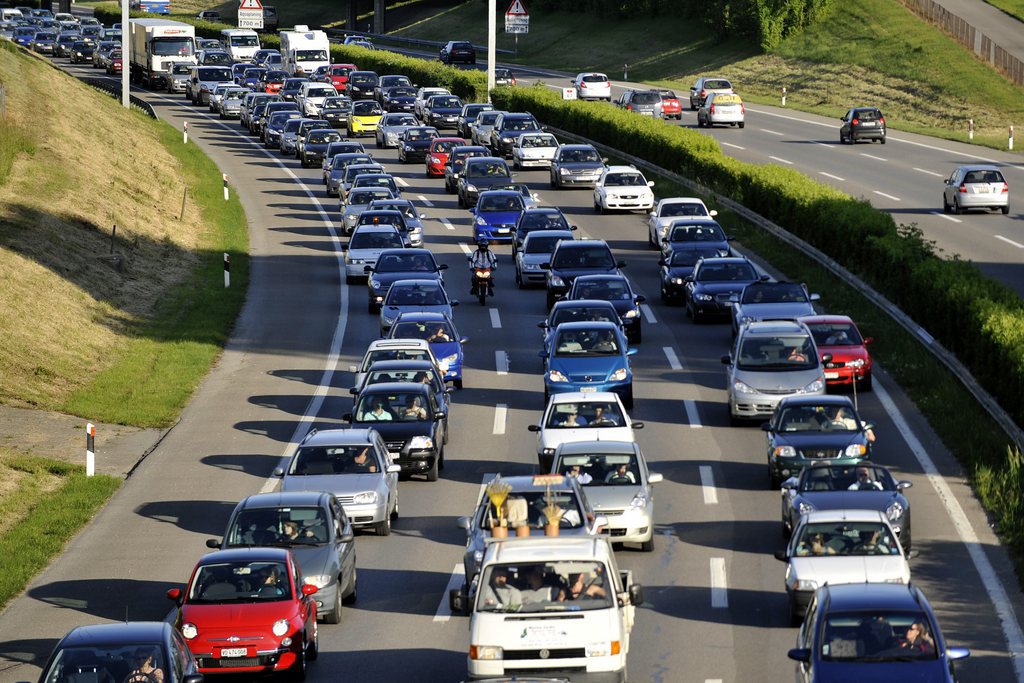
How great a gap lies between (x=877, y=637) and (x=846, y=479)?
7.40 metres

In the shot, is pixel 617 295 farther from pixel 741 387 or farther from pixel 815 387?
pixel 815 387

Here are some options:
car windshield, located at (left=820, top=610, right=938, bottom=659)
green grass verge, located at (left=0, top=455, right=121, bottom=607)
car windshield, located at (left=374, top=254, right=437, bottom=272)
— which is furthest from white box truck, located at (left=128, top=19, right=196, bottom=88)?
car windshield, located at (left=820, top=610, right=938, bottom=659)

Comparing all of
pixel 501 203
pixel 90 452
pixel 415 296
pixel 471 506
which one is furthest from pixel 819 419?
pixel 501 203

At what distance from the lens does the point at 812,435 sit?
2739 centimetres

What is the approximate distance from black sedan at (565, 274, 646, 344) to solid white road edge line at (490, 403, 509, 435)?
199 inches

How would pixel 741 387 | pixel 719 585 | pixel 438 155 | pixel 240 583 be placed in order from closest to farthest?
pixel 240 583
pixel 719 585
pixel 741 387
pixel 438 155

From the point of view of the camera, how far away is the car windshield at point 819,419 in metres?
27.5

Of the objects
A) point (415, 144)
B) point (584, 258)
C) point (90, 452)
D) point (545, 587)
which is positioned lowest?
point (90, 452)

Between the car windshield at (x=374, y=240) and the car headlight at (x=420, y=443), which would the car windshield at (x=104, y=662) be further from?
the car windshield at (x=374, y=240)

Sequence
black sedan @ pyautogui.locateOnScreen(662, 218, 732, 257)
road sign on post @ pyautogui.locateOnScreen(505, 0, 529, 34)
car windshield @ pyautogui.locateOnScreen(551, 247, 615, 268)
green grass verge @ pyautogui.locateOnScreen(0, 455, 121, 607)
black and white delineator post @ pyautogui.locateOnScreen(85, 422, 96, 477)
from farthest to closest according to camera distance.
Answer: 1. road sign on post @ pyautogui.locateOnScreen(505, 0, 529, 34)
2. black sedan @ pyautogui.locateOnScreen(662, 218, 732, 257)
3. car windshield @ pyautogui.locateOnScreen(551, 247, 615, 268)
4. black and white delineator post @ pyautogui.locateOnScreen(85, 422, 96, 477)
5. green grass verge @ pyautogui.locateOnScreen(0, 455, 121, 607)

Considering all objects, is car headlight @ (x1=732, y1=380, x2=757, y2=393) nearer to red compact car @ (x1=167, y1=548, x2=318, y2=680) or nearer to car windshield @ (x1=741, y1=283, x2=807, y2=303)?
car windshield @ (x1=741, y1=283, x2=807, y2=303)

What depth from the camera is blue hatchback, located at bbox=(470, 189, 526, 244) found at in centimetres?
5272

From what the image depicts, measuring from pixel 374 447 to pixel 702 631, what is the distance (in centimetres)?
712

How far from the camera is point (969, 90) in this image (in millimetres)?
84688
